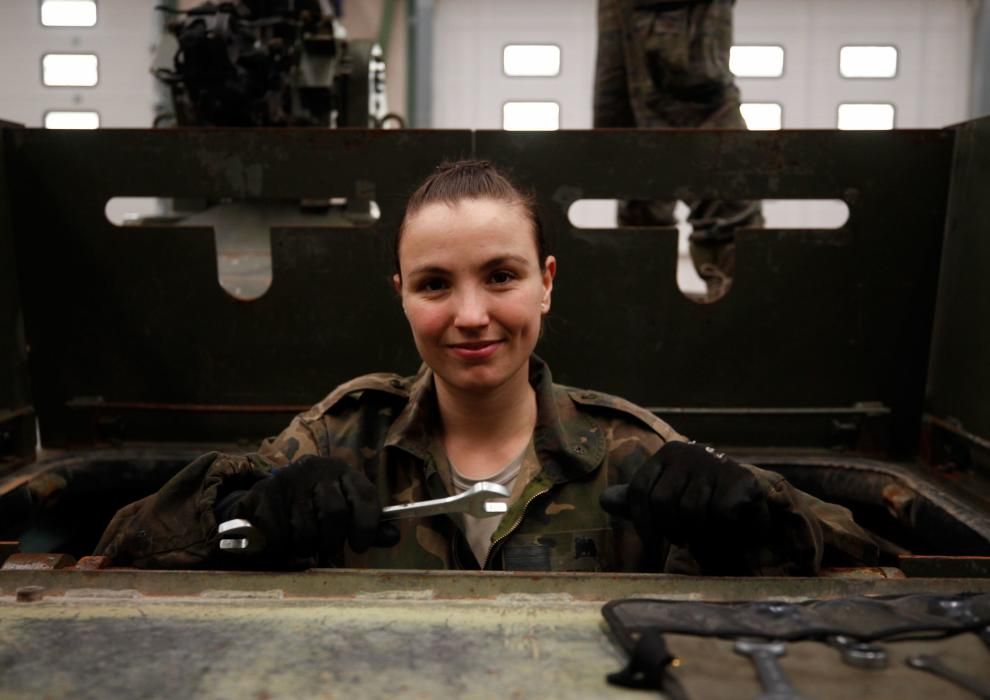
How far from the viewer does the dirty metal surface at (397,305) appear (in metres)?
1.85

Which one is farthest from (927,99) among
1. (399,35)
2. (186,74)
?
(186,74)

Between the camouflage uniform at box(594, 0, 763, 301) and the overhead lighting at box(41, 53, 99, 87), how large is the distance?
400 centimetres

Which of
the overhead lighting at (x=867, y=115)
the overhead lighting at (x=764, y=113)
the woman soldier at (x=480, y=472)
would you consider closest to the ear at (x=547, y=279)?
the woman soldier at (x=480, y=472)

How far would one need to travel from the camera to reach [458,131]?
182 centimetres

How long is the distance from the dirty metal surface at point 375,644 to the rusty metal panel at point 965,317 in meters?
0.76

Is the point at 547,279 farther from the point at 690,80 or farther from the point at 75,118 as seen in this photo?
the point at 75,118

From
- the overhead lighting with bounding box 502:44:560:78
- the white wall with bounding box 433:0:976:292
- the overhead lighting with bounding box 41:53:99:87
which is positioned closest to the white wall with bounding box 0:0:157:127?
the overhead lighting with bounding box 41:53:99:87

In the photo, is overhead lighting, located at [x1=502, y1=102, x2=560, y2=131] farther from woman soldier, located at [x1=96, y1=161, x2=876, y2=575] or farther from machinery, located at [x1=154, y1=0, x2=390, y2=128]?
woman soldier, located at [x1=96, y1=161, x2=876, y2=575]

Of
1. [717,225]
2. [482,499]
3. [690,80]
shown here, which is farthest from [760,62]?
[482,499]

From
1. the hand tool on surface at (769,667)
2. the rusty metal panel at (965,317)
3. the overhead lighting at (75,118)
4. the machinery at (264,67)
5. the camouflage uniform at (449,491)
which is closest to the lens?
the hand tool on surface at (769,667)

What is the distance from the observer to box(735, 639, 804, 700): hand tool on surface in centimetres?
74

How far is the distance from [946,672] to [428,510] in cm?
52

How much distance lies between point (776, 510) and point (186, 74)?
2.39 metres

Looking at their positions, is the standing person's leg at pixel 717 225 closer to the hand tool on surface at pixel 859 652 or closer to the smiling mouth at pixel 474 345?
the smiling mouth at pixel 474 345
